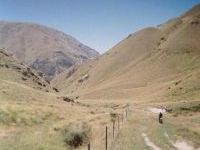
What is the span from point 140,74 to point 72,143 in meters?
135

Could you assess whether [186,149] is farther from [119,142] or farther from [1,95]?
[1,95]

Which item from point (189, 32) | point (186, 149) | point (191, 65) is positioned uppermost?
point (189, 32)

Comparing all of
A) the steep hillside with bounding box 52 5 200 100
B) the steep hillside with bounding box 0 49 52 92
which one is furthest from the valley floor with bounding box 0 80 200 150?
the steep hillside with bounding box 52 5 200 100

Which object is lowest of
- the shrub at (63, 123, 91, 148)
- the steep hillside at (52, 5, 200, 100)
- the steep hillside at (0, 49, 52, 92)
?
the shrub at (63, 123, 91, 148)

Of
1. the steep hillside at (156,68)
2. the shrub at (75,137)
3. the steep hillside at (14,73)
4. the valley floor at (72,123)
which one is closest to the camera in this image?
the valley floor at (72,123)

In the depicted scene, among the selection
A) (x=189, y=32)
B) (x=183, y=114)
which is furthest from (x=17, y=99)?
(x=189, y=32)

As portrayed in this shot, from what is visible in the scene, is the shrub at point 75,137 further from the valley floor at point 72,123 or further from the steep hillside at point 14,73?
the steep hillside at point 14,73

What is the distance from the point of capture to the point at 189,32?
6949 inches

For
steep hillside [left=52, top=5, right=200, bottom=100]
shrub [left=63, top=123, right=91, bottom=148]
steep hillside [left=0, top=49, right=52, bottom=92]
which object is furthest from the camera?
steep hillside [left=52, top=5, right=200, bottom=100]

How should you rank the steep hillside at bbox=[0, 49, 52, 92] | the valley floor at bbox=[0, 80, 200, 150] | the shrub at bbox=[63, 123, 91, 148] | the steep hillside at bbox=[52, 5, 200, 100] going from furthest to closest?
the steep hillside at bbox=[52, 5, 200, 100]
the steep hillside at bbox=[0, 49, 52, 92]
the shrub at bbox=[63, 123, 91, 148]
the valley floor at bbox=[0, 80, 200, 150]

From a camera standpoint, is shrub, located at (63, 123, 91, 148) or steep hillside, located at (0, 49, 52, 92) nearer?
shrub, located at (63, 123, 91, 148)

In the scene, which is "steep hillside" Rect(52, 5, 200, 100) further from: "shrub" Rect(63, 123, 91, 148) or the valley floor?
"shrub" Rect(63, 123, 91, 148)

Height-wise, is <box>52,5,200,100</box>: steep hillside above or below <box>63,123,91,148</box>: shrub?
above

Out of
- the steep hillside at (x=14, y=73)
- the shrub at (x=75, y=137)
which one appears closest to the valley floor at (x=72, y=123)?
the shrub at (x=75, y=137)
